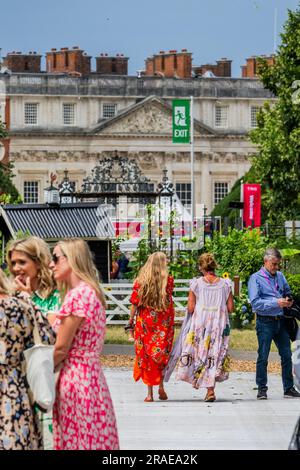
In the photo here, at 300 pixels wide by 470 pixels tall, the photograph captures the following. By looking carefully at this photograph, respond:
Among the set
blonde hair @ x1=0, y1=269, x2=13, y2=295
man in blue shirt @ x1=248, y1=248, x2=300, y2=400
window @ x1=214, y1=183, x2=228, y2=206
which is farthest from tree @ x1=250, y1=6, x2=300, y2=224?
window @ x1=214, y1=183, x2=228, y2=206

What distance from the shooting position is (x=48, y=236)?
27.5m

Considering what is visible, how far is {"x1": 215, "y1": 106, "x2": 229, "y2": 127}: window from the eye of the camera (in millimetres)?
117750

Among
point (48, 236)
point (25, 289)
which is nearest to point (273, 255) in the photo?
point (25, 289)

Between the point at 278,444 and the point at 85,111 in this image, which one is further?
the point at 85,111

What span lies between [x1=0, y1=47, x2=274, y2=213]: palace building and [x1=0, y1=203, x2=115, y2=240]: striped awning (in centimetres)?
8510

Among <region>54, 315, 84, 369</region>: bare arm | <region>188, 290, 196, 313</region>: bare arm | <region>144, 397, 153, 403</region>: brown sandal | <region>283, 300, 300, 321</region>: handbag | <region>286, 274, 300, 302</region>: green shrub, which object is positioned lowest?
<region>144, 397, 153, 403</region>: brown sandal

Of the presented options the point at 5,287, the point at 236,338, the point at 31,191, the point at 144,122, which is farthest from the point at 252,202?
the point at 144,122

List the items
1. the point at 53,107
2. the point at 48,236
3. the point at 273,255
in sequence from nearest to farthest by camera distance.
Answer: the point at 273,255
the point at 48,236
the point at 53,107

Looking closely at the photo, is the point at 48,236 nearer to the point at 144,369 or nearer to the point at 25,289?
the point at 144,369

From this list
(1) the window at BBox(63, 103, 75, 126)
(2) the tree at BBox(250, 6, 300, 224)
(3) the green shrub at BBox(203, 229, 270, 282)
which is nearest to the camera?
(3) the green shrub at BBox(203, 229, 270, 282)

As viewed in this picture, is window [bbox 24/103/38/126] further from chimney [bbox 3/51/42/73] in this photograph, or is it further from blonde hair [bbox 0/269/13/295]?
blonde hair [bbox 0/269/13/295]

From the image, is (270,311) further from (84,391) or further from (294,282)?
(294,282)

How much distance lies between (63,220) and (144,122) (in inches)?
3506

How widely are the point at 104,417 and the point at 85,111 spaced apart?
351 ft
